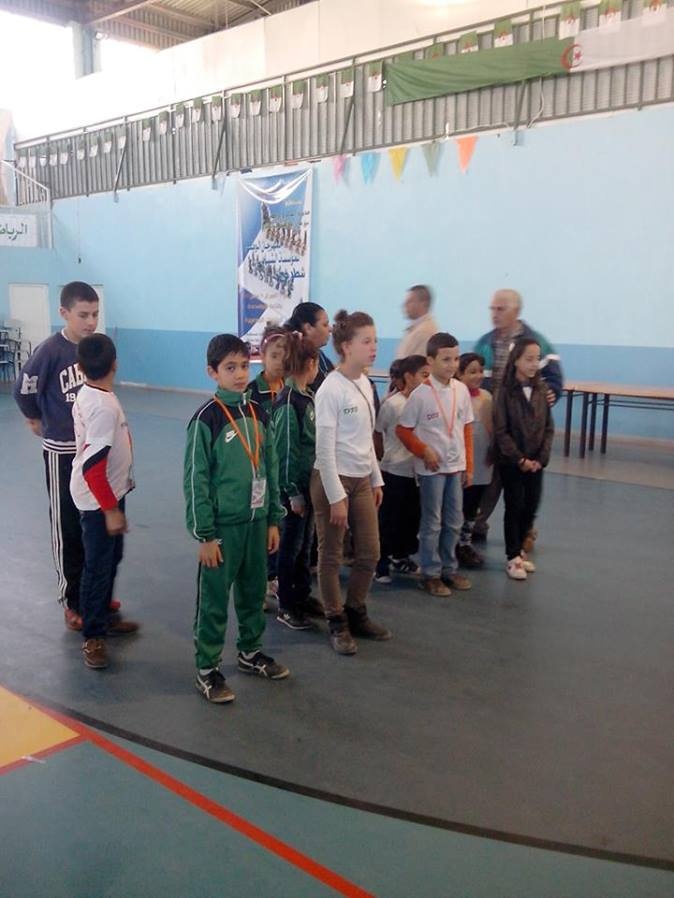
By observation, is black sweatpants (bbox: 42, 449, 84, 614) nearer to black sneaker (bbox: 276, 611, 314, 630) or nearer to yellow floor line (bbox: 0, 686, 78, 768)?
yellow floor line (bbox: 0, 686, 78, 768)

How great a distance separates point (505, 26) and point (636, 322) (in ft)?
11.4

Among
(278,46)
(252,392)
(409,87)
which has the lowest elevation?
(252,392)

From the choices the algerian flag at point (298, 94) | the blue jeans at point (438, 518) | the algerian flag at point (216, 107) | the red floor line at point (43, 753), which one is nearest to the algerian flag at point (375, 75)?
the algerian flag at point (298, 94)

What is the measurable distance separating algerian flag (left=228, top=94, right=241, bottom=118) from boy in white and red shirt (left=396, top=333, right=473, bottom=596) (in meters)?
8.68

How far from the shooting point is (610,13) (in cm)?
738

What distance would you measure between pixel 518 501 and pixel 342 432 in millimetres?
1288

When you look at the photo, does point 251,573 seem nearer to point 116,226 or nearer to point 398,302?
point 398,302

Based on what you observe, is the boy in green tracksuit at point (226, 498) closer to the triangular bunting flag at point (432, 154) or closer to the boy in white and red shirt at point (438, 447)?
the boy in white and red shirt at point (438, 447)

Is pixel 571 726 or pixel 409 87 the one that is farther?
pixel 409 87

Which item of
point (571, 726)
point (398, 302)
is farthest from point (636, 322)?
point (571, 726)

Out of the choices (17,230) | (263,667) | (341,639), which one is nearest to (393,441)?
(341,639)

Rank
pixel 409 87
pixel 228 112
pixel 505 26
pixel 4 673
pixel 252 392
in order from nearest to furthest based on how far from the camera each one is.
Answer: pixel 4 673 < pixel 252 392 < pixel 505 26 < pixel 409 87 < pixel 228 112

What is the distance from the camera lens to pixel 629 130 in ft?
24.3

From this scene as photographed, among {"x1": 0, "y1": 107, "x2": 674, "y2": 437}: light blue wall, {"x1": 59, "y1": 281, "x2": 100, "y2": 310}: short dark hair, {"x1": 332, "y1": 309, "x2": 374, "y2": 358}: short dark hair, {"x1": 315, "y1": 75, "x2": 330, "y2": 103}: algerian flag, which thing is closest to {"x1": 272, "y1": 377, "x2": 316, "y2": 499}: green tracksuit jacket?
{"x1": 332, "y1": 309, "x2": 374, "y2": 358}: short dark hair
